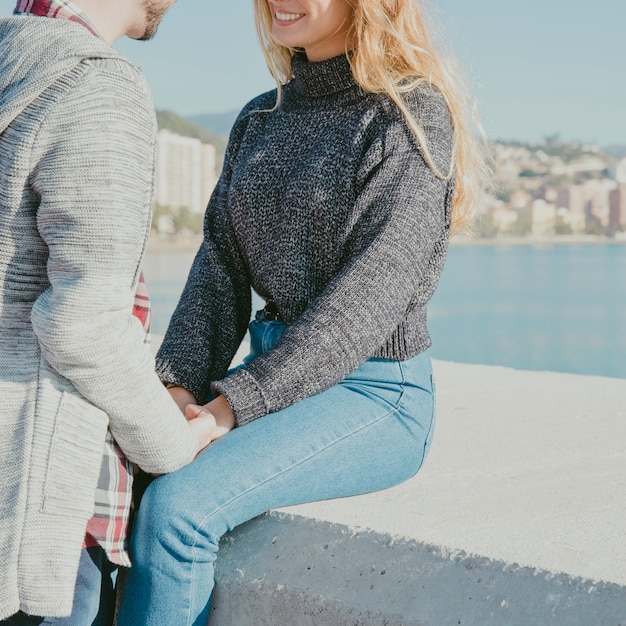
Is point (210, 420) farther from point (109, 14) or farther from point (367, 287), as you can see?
point (109, 14)

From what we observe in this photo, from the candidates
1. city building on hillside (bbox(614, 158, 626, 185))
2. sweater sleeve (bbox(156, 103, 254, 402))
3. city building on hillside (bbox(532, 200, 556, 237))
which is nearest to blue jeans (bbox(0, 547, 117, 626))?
sweater sleeve (bbox(156, 103, 254, 402))

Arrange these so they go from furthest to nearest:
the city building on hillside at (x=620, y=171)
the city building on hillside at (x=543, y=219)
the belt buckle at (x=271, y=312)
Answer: the city building on hillside at (x=620, y=171) < the city building on hillside at (x=543, y=219) < the belt buckle at (x=271, y=312)

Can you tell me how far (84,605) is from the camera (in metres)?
1.35

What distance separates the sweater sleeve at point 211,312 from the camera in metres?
1.81

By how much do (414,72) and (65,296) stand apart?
99cm

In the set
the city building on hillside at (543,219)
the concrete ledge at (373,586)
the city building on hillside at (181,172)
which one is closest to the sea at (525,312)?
the concrete ledge at (373,586)

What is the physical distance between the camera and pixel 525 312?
29.9 meters

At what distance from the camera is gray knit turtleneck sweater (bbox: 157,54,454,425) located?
159 centimetres

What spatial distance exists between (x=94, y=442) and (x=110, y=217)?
322 millimetres

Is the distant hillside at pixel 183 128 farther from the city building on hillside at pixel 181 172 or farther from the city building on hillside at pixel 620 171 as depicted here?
the city building on hillside at pixel 620 171

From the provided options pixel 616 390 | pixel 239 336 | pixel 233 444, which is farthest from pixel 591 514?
pixel 616 390

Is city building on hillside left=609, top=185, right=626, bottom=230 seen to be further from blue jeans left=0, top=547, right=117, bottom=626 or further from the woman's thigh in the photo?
blue jeans left=0, top=547, right=117, bottom=626

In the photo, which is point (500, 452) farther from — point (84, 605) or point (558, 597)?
point (84, 605)

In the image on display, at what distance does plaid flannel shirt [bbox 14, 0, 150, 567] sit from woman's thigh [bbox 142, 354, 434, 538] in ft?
0.21
